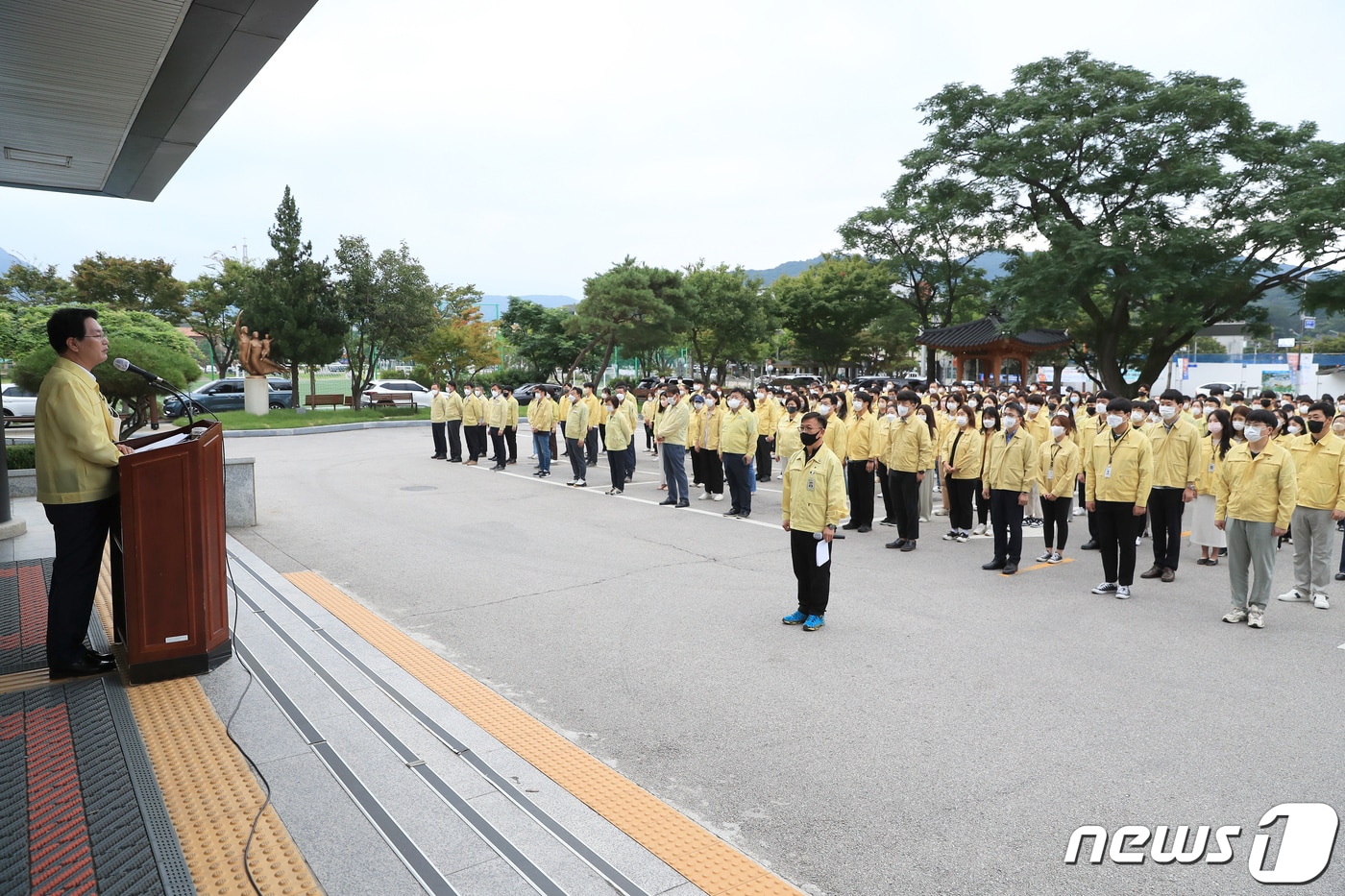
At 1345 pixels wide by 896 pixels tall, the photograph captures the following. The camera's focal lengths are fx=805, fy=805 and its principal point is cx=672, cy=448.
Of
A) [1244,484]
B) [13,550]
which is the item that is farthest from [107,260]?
[1244,484]

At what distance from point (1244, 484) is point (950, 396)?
21.3 ft

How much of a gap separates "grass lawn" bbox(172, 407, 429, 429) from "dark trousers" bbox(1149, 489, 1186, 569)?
22.7 metres

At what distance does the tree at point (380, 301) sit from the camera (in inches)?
1164

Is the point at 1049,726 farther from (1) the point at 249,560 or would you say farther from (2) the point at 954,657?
(1) the point at 249,560

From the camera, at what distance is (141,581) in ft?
13.9

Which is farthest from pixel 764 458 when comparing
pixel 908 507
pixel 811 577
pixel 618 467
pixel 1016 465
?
pixel 811 577

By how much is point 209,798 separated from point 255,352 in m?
28.1

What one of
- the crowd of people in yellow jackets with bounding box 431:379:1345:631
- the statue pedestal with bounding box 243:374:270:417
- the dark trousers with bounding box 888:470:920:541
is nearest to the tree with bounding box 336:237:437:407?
the statue pedestal with bounding box 243:374:270:417

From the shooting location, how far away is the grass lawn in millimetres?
24719

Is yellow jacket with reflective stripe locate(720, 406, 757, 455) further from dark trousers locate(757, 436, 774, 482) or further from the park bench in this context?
the park bench

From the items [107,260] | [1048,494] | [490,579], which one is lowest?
[490,579]

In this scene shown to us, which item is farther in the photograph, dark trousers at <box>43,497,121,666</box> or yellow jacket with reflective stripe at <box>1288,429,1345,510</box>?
yellow jacket with reflective stripe at <box>1288,429,1345,510</box>

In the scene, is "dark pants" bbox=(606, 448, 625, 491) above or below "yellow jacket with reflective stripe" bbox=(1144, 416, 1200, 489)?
below

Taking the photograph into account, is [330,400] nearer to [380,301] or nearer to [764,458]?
[380,301]
